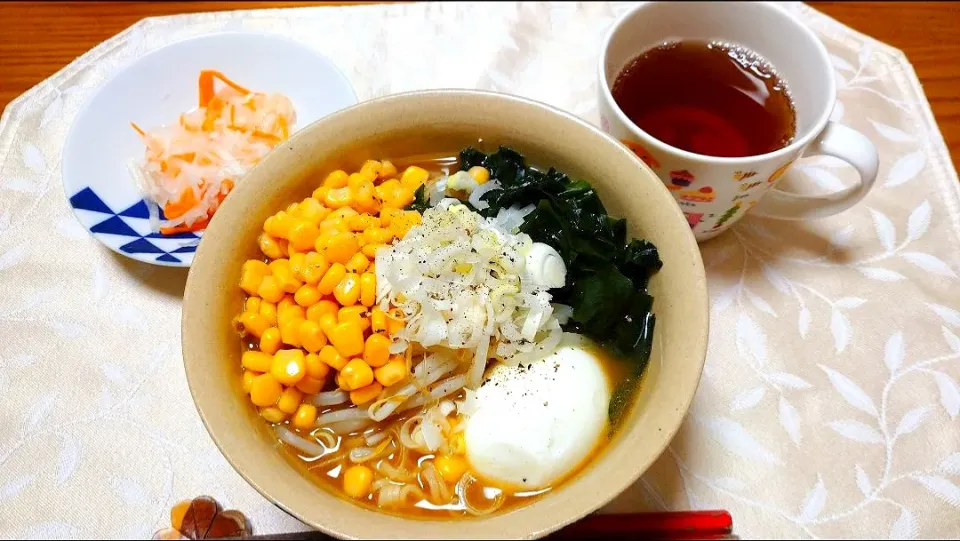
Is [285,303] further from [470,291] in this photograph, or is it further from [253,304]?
[470,291]

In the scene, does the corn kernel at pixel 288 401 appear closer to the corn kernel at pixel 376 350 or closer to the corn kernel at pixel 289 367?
the corn kernel at pixel 289 367

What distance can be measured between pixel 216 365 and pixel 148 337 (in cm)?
51

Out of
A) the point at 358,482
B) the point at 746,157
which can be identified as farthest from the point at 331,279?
the point at 746,157

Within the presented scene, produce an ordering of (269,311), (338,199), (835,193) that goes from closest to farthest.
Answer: (269,311)
(338,199)
(835,193)

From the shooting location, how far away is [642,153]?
151cm

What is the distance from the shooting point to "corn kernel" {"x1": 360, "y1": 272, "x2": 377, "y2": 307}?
134 cm

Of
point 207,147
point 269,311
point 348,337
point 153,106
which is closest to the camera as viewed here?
point 348,337

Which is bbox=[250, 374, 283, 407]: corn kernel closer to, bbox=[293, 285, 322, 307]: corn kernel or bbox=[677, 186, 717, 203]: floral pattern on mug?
bbox=[293, 285, 322, 307]: corn kernel

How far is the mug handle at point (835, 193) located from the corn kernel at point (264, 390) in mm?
1281

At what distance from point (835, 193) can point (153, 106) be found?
77.7 inches

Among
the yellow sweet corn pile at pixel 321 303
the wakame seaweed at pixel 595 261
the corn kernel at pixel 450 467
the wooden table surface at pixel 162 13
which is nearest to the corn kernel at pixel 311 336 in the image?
the yellow sweet corn pile at pixel 321 303

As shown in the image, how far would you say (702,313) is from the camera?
1234 mm

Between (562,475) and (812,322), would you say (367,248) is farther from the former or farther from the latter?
(812,322)

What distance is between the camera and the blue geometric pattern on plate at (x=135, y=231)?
1659 millimetres
